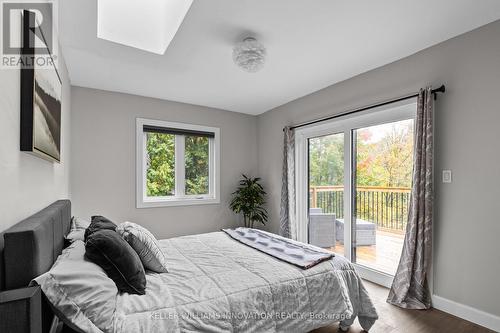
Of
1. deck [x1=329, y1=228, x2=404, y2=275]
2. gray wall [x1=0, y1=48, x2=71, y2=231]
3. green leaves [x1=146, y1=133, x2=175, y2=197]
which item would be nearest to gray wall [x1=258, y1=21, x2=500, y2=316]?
deck [x1=329, y1=228, x2=404, y2=275]

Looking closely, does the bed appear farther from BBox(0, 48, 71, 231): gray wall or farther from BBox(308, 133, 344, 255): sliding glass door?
BBox(308, 133, 344, 255): sliding glass door

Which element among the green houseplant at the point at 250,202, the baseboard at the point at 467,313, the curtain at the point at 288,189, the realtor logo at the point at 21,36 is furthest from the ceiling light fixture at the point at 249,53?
the baseboard at the point at 467,313

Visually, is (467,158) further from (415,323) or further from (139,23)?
(139,23)

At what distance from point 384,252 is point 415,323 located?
3.10ft

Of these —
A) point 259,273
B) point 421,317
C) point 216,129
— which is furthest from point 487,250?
point 216,129

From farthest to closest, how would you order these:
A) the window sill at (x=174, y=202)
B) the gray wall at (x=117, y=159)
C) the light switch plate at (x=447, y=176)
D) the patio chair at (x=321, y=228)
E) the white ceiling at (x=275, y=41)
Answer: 1. the window sill at (x=174, y=202)
2. the patio chair at (x=321, y=228)
3. the gray wall at (x=117, y=159)
4. the light switch plate at (x=447, y=176)
5. the white ceiling at (x=275, y=41)

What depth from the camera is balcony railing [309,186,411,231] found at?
2907 millimetres

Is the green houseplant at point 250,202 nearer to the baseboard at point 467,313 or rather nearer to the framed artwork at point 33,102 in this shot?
the baseboard at point 467,313

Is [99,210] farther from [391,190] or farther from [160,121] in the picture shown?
[391,190]

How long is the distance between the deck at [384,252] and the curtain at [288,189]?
108cm

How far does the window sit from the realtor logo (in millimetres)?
2388

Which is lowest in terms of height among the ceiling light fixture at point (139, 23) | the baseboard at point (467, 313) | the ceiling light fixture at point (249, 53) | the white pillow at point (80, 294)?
the baseboard at point (467, 313)

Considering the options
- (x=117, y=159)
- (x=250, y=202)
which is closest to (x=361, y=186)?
(x=250, y=202)

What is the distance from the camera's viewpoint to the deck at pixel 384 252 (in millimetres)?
2969
